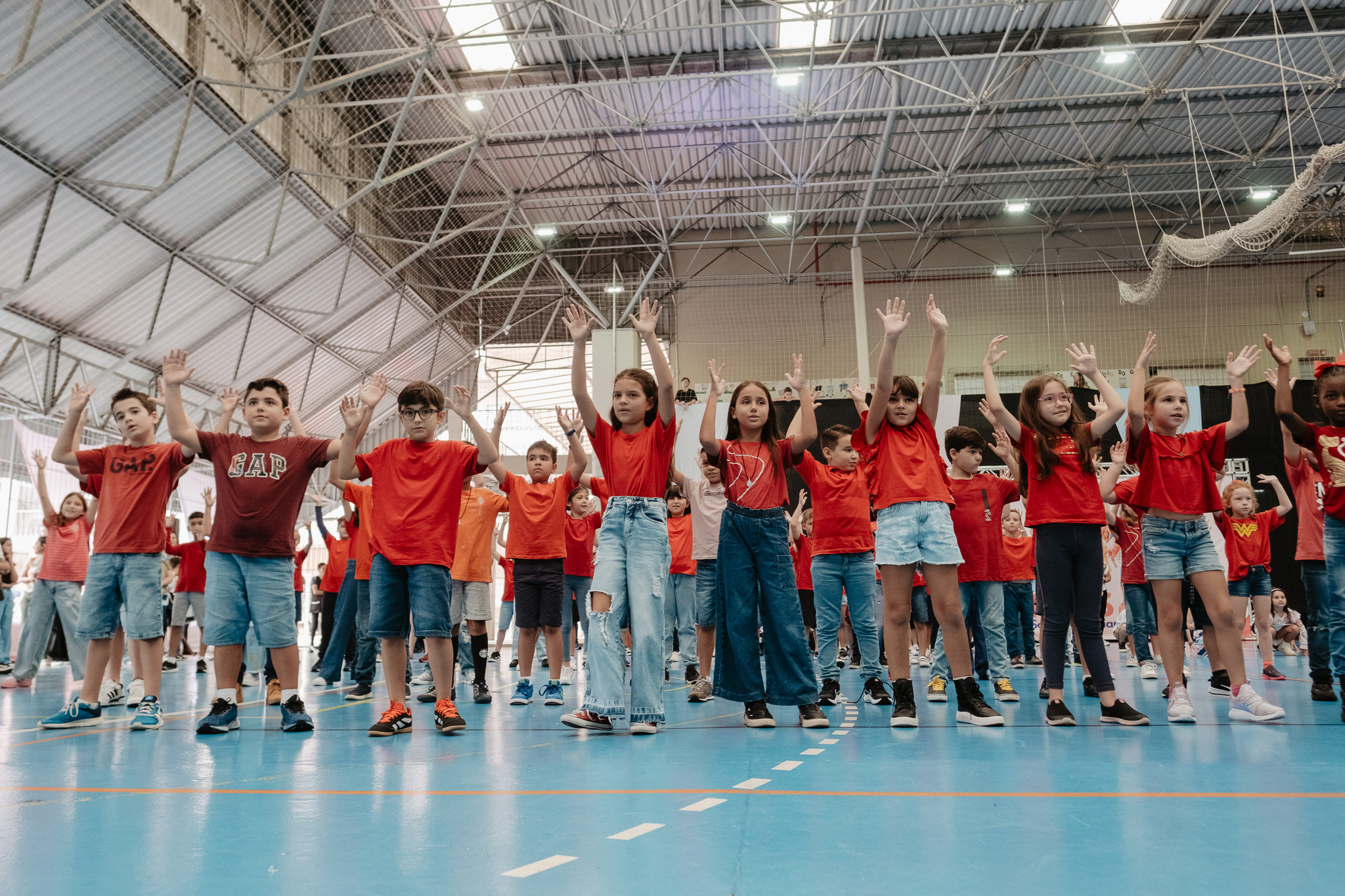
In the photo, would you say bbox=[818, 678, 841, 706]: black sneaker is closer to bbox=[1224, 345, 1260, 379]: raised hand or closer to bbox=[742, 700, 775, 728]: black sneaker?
bbox=[742, 700, 775, 728]: black sneaker

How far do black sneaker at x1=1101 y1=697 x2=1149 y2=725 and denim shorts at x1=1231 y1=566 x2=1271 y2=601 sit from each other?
3.22m

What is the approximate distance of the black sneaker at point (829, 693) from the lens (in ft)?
15.4

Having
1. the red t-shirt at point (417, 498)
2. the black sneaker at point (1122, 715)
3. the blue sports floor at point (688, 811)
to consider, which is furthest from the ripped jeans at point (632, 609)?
the black sneaker at point (1122, 715)

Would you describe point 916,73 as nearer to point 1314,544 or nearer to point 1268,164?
point 1268,164

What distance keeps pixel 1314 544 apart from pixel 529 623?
15.1 feet

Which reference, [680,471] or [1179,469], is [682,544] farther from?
[1179,469]

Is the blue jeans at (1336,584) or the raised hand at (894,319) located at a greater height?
the raised hand at (894,319)

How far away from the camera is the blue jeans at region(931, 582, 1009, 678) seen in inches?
206

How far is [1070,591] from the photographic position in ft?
12.8

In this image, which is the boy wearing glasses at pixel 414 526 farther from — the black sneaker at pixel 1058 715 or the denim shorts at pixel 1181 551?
the denim shorts at pixel 1181 551

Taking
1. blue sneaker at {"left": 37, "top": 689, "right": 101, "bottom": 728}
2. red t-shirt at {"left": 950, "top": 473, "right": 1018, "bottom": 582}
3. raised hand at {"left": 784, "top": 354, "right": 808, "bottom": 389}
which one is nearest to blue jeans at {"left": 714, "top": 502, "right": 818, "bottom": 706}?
raised hand at {"left": 784, "top": 354, "right": 808, "bottom": 389}

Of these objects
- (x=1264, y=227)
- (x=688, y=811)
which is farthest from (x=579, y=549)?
(x=1264, y=227)

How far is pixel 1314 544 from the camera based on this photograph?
16.7 feet

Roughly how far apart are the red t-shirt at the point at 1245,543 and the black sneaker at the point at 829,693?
328cm
